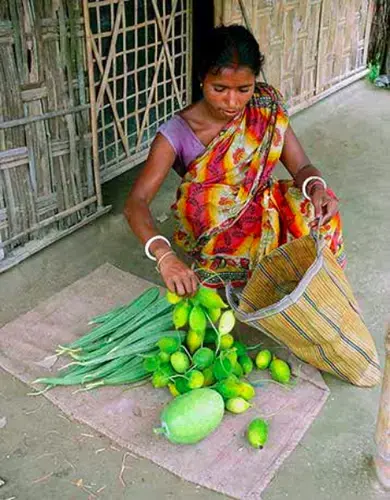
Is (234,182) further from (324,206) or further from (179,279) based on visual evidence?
(179,279)

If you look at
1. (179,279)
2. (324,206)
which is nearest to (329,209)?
(324,206)

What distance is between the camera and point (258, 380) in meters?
2.32

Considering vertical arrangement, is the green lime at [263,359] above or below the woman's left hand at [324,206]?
below

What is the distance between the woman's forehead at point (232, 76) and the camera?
2.21 m

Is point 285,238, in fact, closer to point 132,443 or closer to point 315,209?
point 315,209

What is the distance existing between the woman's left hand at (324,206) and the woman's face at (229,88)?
1.50 feet

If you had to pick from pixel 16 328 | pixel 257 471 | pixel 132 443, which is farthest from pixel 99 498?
pixel 16 328

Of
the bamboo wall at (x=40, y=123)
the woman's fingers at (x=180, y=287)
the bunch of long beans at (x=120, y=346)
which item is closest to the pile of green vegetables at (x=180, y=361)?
the bunch of long beans at (x=120, y=346)

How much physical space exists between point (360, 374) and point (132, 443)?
882 millimetres

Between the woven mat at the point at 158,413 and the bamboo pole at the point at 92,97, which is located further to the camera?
the bamboo pole at the point at 92,97

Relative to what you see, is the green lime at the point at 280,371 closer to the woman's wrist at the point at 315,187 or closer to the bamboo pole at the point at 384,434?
the bamboo pole at the point at 384,434

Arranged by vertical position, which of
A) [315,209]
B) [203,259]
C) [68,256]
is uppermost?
[315,209]

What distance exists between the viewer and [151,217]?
7.32 feet

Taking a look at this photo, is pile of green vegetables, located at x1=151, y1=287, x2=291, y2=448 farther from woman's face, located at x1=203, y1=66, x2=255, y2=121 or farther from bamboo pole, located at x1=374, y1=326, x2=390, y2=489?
woman's face, located at x1=203, y1=66, x2=255, y2=121
